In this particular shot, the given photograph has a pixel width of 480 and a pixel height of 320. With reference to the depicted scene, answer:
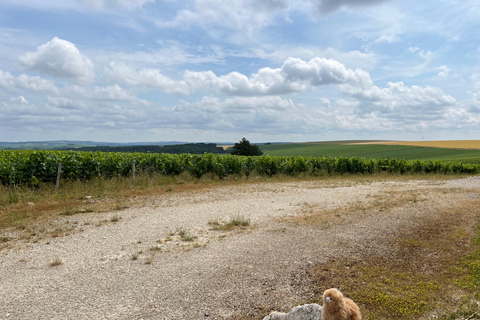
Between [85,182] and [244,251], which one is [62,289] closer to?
[244,251]

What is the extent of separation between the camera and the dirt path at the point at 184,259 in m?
4.84

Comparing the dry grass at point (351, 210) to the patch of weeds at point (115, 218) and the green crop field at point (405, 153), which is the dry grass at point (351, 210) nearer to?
the patch of weeds at point (115, 218)

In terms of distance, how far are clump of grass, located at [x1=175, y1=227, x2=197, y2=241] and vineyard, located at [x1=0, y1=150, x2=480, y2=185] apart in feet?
32.9

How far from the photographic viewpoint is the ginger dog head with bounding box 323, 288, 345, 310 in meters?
2.88

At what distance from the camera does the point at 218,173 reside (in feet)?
74.7

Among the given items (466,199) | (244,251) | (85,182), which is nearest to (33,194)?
(85,182)

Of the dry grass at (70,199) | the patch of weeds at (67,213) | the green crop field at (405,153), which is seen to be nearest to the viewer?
A: the dry grass at (70,199)

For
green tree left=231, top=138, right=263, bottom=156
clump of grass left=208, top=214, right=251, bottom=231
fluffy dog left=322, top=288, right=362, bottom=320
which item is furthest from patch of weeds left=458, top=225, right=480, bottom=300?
green tree left=231, top=138, right=263, bottom=156

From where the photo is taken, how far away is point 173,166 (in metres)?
21.9

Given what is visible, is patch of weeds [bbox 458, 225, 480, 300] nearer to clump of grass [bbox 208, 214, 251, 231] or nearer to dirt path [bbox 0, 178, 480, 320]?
dirt path [bbox 0, 178, 480, 320]

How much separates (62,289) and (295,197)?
426 inches

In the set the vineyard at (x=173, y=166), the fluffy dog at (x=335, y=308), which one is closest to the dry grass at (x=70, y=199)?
the vineyard at (x=173, y=166)

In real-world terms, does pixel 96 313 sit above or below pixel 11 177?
below

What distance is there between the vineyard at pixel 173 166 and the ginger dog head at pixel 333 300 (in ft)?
51.2
